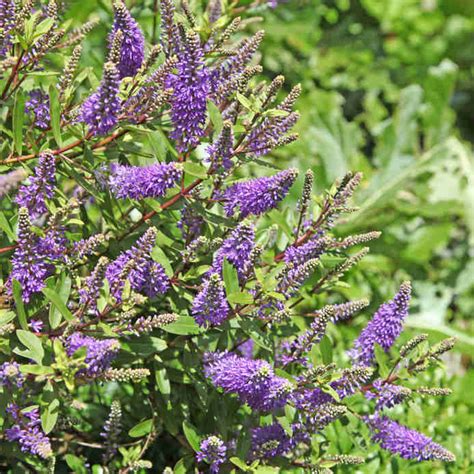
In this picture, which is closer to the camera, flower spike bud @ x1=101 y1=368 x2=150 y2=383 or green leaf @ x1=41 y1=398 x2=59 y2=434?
flower spike bud @ x1=101 y1=368 x2=150 y2=383

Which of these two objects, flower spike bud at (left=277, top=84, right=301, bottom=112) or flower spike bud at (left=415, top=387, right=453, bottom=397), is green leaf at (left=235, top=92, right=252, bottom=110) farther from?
flower spike bud at (left=415, top=387, right=453, bottom=397)

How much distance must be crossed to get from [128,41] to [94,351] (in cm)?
72

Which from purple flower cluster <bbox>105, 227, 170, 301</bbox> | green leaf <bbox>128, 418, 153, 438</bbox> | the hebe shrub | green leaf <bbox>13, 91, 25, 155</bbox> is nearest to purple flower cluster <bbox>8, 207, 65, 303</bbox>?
the hebe shrub

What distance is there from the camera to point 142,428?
6.33 ft

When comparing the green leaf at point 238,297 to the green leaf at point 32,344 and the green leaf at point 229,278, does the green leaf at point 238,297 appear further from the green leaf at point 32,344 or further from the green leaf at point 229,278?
the green leaf at point 32,344

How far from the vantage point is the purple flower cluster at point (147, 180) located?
5.33 feet

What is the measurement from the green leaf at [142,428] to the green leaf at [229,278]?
50 cm

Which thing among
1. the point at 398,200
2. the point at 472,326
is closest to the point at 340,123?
the point at 398,200

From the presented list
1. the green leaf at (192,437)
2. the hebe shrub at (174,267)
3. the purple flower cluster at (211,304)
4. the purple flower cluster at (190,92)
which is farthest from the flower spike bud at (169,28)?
the green leaf at (192,437)

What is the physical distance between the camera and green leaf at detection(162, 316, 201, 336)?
1.73 metres

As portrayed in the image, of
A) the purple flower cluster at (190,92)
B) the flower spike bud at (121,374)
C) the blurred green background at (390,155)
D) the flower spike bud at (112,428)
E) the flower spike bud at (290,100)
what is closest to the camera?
the flower spike bud at (121,374)

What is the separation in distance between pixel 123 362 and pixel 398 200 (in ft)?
9.32

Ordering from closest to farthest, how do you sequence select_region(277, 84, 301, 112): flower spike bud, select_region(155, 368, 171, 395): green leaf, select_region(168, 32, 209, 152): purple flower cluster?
1. select_region(168, 32, 209, 152): purple flower cluster
2. select_region(277, 84, 301, 112): flower spike bud
3. select_region(155, 368, 171, 395): green leaf

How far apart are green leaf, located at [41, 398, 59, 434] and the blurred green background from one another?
1.79 m
